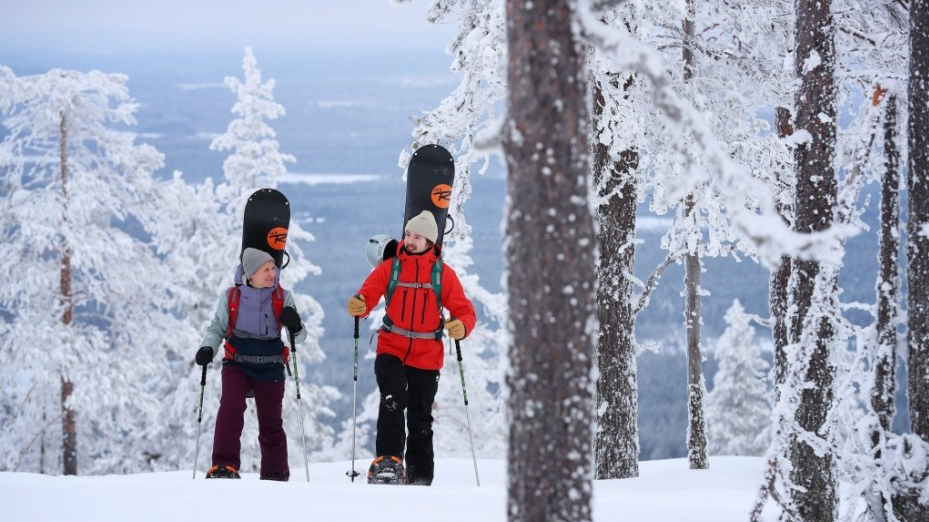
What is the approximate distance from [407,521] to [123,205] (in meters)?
17.4

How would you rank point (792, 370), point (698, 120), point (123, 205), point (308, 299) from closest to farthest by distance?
point (698, 120) → point (792, 370) → point (123, 205) → point (308, 299)

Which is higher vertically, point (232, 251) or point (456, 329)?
point (232, 251)

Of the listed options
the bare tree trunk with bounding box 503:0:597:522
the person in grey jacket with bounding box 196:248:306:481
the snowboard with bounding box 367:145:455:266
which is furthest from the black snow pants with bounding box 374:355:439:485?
the bare tree trunk with bounding box 503:0:597:522

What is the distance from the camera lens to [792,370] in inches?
200

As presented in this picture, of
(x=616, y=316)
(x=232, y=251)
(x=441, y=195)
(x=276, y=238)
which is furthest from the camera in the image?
(x=232, y=251)

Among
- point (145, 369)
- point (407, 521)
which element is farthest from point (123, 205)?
point (407, 521)

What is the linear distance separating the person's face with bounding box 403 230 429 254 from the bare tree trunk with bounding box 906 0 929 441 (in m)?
3.52

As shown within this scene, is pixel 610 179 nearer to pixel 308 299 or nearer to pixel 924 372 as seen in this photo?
pixel 924 372

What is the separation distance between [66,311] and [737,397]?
2487 cm

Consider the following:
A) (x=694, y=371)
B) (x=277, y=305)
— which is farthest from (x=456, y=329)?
(x=694, y=371)

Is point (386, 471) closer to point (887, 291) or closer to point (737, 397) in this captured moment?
point (887, 291)

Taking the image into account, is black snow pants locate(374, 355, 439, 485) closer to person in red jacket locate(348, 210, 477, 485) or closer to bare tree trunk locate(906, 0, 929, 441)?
person in red jacket locate(348, 210, 477, 485)

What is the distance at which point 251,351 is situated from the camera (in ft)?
22.4

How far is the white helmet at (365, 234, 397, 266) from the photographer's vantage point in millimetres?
7051
